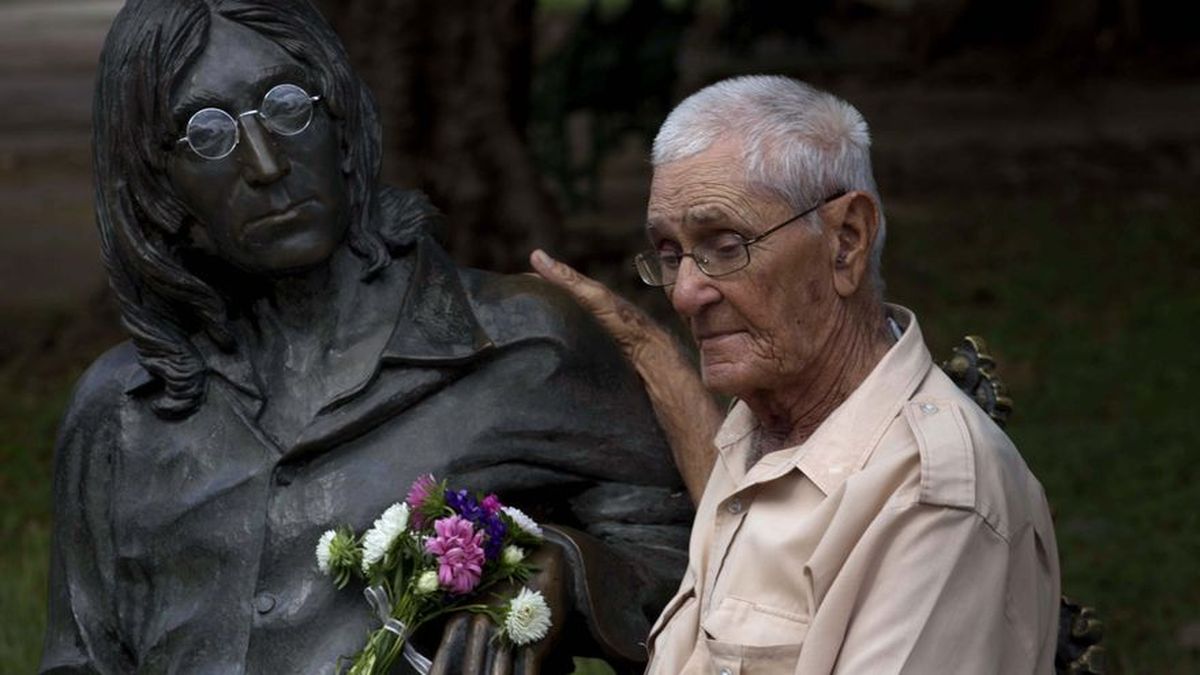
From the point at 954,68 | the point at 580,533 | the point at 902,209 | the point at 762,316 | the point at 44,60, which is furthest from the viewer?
the point at 44,60

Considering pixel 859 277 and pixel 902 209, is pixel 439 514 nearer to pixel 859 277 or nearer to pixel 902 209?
pixel 859 277

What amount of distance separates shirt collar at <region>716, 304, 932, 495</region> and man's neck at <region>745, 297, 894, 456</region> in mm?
39

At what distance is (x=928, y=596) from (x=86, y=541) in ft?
4.88

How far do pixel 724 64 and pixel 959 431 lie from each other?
589 inches

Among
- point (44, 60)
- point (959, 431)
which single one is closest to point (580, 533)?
point (959, 431)

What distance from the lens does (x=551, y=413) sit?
378cm

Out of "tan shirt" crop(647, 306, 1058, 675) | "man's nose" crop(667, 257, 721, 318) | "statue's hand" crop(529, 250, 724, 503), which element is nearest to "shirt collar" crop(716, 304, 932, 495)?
"tan shirt" crop(647, 306, 1058, 675)

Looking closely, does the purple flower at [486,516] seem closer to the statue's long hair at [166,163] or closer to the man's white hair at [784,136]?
the statue's long hair at [166,163]

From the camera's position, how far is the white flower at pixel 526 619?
136 inches

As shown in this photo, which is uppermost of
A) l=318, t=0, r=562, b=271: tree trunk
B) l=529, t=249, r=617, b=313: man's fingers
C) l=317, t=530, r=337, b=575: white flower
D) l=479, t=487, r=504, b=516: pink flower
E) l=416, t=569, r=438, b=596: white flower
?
l=529, t=249, r=617, b=313: man's fingers

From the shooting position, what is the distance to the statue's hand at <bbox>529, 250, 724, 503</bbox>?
152 inches

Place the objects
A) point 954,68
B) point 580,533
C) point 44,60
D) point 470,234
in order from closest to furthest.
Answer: point 580,533
point 470,234
point 954,68
point 44,60

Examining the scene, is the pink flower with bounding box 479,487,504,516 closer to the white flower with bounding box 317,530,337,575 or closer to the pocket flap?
the white flower with bounding box 317,530,337,575

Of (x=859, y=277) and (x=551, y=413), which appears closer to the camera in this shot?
(x=859, y=277)
